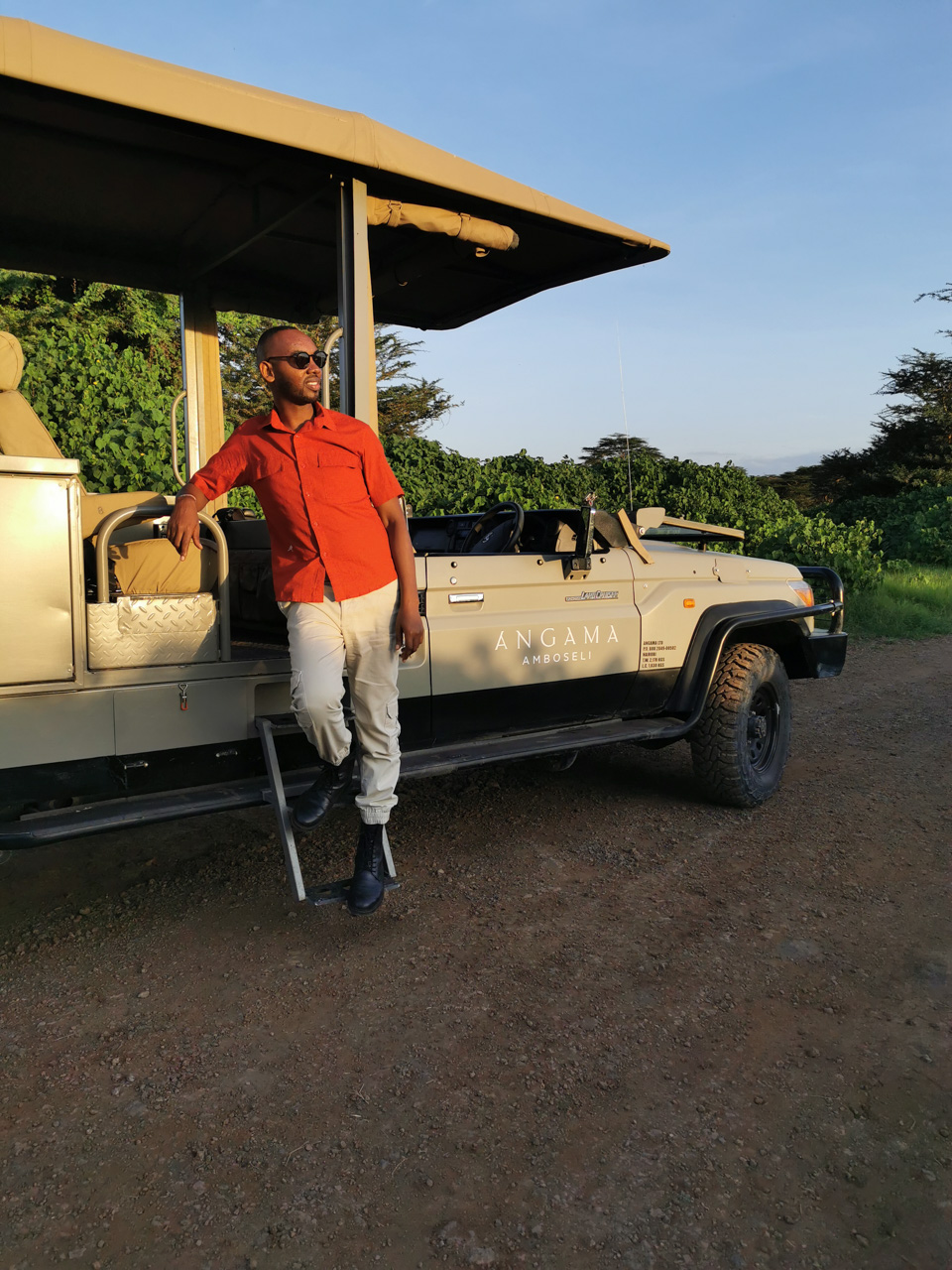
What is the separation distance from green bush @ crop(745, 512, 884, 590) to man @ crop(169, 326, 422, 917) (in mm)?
10072

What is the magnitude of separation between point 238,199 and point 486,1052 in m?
3.37

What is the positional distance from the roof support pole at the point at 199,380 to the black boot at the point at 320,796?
7.02 feet

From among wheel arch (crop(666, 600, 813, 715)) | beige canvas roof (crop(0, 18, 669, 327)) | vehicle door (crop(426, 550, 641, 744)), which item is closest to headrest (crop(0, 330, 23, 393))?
beige canvas roof (crop(0, 18, 669, 327))

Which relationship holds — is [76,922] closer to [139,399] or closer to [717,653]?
[717,653]

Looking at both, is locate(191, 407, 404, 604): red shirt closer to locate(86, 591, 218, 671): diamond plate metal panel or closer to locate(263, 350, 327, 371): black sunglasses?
locate(263, 350, 327, 371): black sunglasses

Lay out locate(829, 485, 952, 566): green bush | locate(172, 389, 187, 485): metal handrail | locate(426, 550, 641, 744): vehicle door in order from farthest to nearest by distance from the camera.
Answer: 1. locate(829, 485, 952, 566): green bush
2. locate(172, 389, 187, 485): metal handrail
3. locate(426, 550, 641, 744): vehicle door

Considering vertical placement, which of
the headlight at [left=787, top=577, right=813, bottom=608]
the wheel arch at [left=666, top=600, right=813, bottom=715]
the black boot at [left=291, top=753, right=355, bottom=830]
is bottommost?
the black boot at [left=291, top=753, right=355, bottom=830]

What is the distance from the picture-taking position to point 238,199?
156 inches

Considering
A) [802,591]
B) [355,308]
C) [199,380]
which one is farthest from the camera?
[802,591]

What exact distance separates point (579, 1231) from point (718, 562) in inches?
138

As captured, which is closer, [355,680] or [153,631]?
[153,631]

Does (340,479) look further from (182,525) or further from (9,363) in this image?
(9,363)

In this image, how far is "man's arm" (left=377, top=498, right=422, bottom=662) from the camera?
11.2 feet

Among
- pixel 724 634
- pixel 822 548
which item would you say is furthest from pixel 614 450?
pixel 724 634
